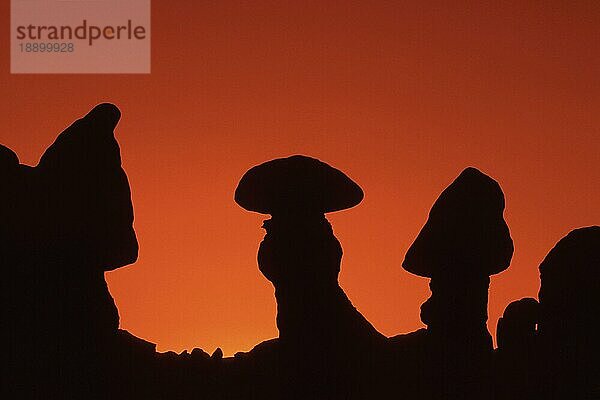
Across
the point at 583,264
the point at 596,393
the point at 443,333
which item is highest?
the point at 583,264

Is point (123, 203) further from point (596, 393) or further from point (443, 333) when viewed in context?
point (596, 393)

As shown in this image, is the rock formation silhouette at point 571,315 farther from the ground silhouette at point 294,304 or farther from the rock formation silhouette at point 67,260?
the rock formation silhouette at point 67,260

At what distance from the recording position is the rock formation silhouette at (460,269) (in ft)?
36.8

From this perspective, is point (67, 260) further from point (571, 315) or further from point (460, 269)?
point (571, 315)

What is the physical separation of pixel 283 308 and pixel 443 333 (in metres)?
1.99

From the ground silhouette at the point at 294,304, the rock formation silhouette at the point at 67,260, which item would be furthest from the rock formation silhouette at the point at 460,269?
the rock formation silhouette at the point at 67,260

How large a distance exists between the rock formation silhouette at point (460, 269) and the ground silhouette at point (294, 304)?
16 millimetres

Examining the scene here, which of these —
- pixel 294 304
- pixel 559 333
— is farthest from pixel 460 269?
pixel 294 304

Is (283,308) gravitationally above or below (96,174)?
below

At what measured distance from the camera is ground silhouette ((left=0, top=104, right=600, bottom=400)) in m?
9.89

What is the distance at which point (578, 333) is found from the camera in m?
11.5

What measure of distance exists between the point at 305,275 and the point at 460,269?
191 cm

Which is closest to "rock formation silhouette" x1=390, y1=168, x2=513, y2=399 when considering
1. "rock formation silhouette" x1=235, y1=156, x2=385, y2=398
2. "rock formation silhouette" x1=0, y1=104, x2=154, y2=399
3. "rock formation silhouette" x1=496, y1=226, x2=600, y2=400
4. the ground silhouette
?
the ground silhouette

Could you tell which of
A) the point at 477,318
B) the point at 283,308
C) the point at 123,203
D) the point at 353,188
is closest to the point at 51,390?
the point at 123,203
